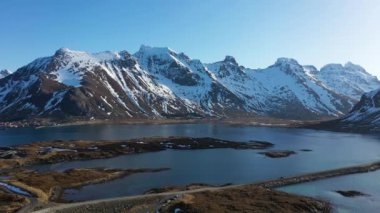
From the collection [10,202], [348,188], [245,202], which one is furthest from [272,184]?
[10,202]

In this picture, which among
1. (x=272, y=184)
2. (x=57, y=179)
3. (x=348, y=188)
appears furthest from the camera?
(x=57, y=179)

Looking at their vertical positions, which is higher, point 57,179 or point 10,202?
point 57,179

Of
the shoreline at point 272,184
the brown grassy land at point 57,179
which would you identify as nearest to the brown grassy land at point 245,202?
the shoreline at point 272,184

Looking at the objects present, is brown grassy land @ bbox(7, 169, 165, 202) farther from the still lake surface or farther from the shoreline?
the shoreline

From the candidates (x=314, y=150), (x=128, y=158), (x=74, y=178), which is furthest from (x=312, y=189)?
(x=314, y=150)

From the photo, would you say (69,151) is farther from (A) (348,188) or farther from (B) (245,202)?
(A) (348,188)

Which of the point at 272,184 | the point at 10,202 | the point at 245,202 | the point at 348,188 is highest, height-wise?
the point at 272,184

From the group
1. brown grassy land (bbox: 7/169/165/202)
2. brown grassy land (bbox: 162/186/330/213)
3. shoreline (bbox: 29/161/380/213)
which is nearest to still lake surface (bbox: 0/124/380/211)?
brown grassy land (bbox: 7/169/165/202)

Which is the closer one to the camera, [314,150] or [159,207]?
[159,207]

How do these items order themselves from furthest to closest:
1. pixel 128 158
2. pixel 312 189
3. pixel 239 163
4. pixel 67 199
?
pixel 128 158 < pixel 239 163 < pixel 312 189 < pixel 67 199

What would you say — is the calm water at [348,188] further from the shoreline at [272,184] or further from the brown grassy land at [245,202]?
the brown grassy land at [245,202]

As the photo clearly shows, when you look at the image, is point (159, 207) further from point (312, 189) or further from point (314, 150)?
point (314, 150)
